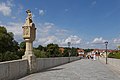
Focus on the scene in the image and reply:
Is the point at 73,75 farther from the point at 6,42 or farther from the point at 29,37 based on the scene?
the point at 6,42

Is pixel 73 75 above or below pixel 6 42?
below

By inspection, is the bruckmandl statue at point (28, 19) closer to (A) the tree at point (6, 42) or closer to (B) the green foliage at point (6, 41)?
(A) the tree at point (6, 42)

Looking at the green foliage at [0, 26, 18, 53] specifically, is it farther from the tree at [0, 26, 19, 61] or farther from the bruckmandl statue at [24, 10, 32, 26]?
the bruckmandl statue at [24, 10, 32, 26]

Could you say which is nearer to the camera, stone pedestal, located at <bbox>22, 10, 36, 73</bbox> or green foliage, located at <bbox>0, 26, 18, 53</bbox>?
stone pedestal, located at <bbox>22, 10, 36, 73</bbox>

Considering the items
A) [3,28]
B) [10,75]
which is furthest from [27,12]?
[3,28]

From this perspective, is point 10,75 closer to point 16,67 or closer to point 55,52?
point 16,67

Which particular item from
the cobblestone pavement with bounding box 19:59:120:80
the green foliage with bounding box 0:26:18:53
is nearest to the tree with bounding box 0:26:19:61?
the green foliage with bounding box 0:26:18:53

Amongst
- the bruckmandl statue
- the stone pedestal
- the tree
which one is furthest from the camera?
the tree

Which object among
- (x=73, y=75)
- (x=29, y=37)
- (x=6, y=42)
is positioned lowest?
(x=73, y=75)

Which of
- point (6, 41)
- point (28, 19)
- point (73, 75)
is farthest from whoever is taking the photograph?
point (6, 41)

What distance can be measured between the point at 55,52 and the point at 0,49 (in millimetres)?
46463

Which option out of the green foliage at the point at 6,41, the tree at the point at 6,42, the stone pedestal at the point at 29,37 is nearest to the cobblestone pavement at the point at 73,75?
the stone pedestal at the point at 29,37

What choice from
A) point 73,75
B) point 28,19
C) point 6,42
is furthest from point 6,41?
point 73,75

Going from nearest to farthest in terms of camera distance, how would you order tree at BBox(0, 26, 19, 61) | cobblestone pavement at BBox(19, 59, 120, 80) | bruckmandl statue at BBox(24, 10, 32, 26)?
cobblestone pavement at BBox(19, 59, 120, 80) < bruckmandl statue at BBox(24, 10, 32, 26) < tree at BBox(0, 26, 19, 61)
